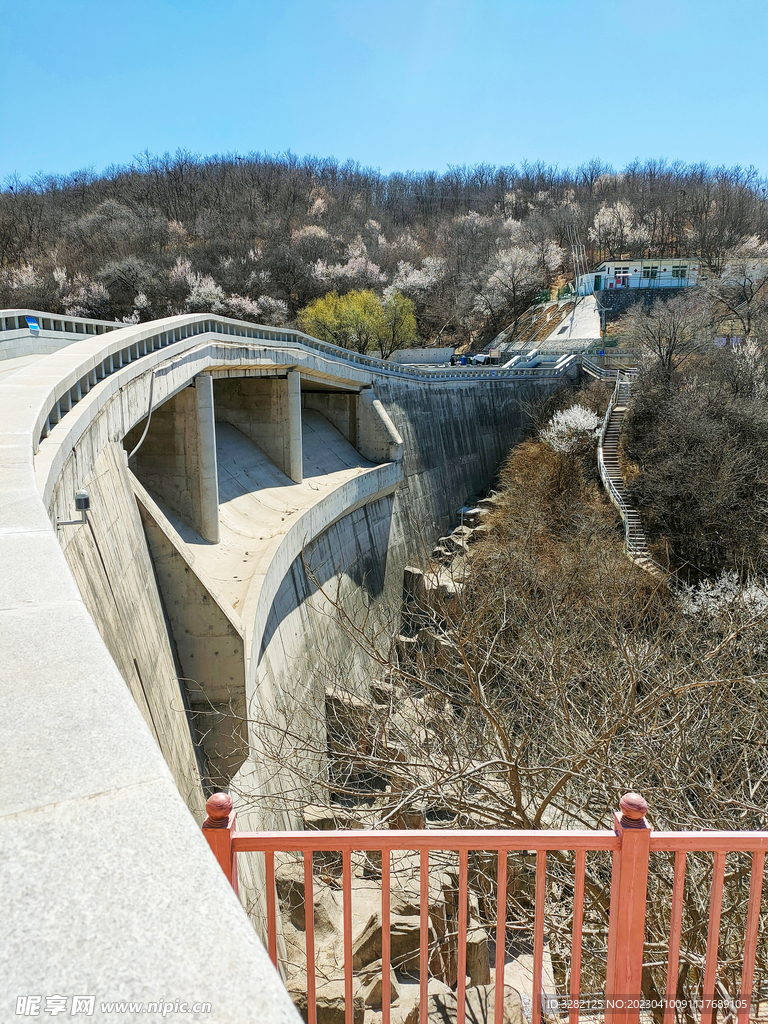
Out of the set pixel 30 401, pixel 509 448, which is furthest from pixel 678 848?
pixel 509 448

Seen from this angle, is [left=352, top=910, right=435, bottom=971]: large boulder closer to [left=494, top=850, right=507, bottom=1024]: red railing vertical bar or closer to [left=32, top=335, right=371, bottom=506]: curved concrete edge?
[left=494, top=850, right=507, bottom=1024]: red railing vertical bar

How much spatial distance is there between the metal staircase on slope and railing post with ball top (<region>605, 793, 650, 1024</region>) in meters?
16.7

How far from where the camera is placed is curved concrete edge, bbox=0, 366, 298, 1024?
1.10 metres

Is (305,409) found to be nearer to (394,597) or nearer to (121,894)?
(394,597)

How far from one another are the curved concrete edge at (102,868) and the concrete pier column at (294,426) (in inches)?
709

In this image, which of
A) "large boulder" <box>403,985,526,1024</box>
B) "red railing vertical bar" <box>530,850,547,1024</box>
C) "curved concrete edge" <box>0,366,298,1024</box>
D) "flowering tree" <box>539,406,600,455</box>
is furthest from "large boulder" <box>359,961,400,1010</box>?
"flowering tree" <box>539,406,600,455</box>

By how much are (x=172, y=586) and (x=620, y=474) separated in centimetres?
2249

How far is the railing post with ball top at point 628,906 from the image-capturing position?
8.29 feet

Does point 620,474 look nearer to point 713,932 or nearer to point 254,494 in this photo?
point 254,494

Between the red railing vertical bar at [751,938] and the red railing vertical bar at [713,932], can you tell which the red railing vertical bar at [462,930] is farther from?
the red railing vertical bar at [751,938]

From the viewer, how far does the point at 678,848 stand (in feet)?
8.41

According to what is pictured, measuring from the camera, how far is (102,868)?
1.34 meters

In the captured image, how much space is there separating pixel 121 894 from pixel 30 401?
21.0 feet

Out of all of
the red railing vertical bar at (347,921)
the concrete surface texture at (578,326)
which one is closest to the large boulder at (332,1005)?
the red railing vertical bar at (347,921)
